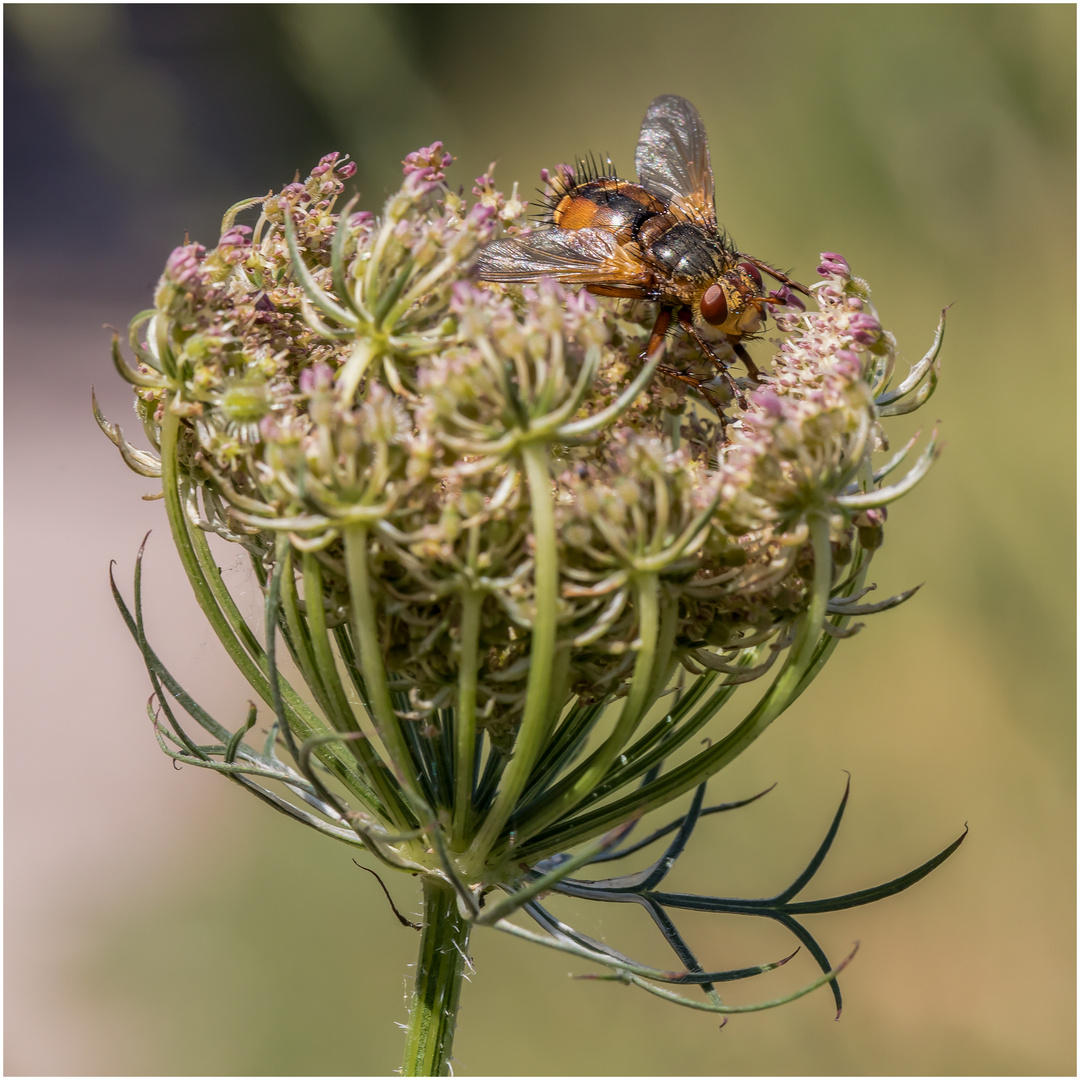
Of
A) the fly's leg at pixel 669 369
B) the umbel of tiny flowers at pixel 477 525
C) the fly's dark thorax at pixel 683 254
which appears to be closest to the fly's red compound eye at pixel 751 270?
the fly's dark thorax at pixel 683 254

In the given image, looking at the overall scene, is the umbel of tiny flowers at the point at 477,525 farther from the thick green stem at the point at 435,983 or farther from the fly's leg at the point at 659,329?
the fly's leg at the point at 659,329

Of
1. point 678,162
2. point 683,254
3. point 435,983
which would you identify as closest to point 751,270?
point 683,254

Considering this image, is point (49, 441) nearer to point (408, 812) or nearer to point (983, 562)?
point (983, 562)

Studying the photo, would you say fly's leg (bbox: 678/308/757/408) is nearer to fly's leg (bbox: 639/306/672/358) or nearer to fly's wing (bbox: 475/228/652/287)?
fly's leg (bbox: 639/306/672/358)

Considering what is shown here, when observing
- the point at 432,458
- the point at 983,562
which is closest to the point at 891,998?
the point at 983,562

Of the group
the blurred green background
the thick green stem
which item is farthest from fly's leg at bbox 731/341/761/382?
the blurred green background
